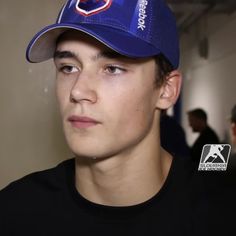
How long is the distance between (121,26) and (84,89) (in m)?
0.16

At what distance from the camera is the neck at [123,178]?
1.00 m

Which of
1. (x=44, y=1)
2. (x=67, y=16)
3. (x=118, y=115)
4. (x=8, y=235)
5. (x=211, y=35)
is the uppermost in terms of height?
(x=211, y=35)

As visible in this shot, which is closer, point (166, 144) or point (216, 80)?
point (166, 144)

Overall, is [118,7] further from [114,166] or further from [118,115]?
[114,166]

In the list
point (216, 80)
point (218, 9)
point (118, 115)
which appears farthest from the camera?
point (216, 80)

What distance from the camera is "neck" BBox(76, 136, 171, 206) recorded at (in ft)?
3.28

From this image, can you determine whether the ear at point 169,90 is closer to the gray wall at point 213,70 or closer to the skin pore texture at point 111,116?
the skin pore texture at point 111,116

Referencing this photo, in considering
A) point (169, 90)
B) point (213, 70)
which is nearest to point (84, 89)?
point (169, 90)

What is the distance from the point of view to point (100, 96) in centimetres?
89

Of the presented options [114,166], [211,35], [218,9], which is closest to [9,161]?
[114,166]

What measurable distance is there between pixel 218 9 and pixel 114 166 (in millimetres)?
3552

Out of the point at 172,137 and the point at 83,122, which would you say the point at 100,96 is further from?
the point at 172,137

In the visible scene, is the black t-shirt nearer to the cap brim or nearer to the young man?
the young man

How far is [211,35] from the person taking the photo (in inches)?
196
